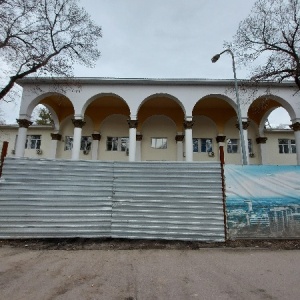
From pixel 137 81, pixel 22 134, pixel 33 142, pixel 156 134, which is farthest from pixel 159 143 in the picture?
pixel 33 142

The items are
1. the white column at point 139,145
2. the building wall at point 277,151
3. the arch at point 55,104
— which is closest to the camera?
the arch at point 55,104

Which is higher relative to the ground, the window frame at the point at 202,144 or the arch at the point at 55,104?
the arch at the point at 55,104

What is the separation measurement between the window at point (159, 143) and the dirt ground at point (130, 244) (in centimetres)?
1282

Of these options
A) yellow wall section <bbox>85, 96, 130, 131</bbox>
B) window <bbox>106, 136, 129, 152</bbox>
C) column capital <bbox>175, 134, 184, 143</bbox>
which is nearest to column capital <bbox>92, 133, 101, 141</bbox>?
yellow wall section <bbox>85, 96, 130, 131</bbox>

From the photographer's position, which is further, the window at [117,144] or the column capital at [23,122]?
the window at [117,144]

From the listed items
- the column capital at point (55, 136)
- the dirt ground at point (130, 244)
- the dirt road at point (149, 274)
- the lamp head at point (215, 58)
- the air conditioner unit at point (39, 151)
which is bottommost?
the dirt road at point (149, 274)

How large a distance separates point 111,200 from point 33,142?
18.2 metres

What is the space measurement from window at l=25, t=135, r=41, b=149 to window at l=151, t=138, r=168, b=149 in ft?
36.1

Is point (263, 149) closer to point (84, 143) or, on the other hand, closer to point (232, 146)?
point (232, 146)

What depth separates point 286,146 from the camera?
2077 cm

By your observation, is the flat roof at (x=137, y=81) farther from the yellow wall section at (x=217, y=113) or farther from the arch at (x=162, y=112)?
the yellow wall section at (x=217, y=113)

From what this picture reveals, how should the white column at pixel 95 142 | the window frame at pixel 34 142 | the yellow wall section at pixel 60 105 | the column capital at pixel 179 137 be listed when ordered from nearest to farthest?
the yellow wall section at pixel 60 105
the column capital at pixel 179 137
the white column at pixel 95 142
the window frame at pixel 34 142

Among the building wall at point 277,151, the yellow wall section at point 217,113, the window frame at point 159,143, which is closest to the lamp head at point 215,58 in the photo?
the yellow wall section at point 217,113

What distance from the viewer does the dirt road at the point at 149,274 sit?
11.2ft
